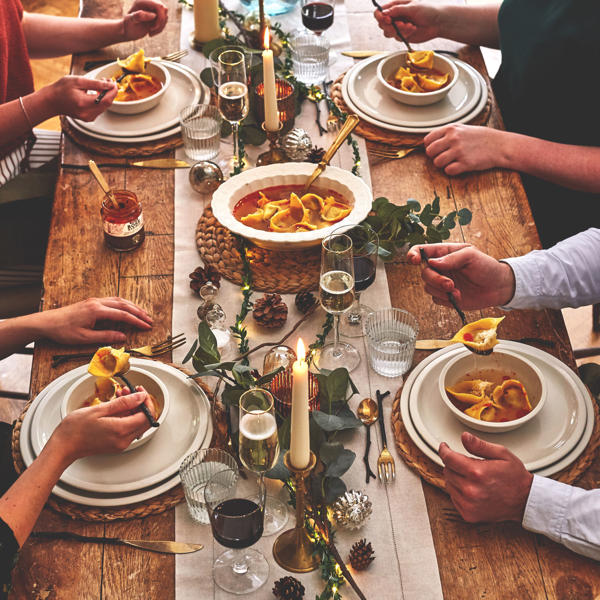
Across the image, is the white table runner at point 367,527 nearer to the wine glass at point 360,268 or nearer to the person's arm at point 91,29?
the wine glass at point 360,268

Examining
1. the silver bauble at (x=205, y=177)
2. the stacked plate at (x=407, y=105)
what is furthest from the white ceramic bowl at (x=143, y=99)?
the stacked plate at (x=407, y=105)

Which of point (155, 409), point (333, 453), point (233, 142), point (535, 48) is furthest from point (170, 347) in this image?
point (535, 48)

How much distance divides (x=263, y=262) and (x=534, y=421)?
0.68 meters

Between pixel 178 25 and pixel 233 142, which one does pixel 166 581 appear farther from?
pixel 178 25

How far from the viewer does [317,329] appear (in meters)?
1.62

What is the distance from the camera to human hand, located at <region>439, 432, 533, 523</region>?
1251 mm

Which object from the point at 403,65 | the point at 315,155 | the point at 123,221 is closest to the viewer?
the point at 123,221

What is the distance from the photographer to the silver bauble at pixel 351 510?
125 centimetres

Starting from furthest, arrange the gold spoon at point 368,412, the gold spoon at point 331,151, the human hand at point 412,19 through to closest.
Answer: the human hand at point 412,19 < the gold spoon at point 331,151 < the gold spoon at point 368,412

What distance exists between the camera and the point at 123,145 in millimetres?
2018

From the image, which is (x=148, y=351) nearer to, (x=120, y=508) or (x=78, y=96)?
(x=120, y=508)

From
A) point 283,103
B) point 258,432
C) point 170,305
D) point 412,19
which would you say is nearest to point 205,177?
point 283,103

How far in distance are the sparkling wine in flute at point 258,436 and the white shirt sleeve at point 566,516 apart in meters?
0.43

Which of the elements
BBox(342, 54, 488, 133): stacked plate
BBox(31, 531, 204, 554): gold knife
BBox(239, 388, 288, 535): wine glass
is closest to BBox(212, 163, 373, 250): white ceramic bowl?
BBox(342, 54, 488, 133): stacked plate
